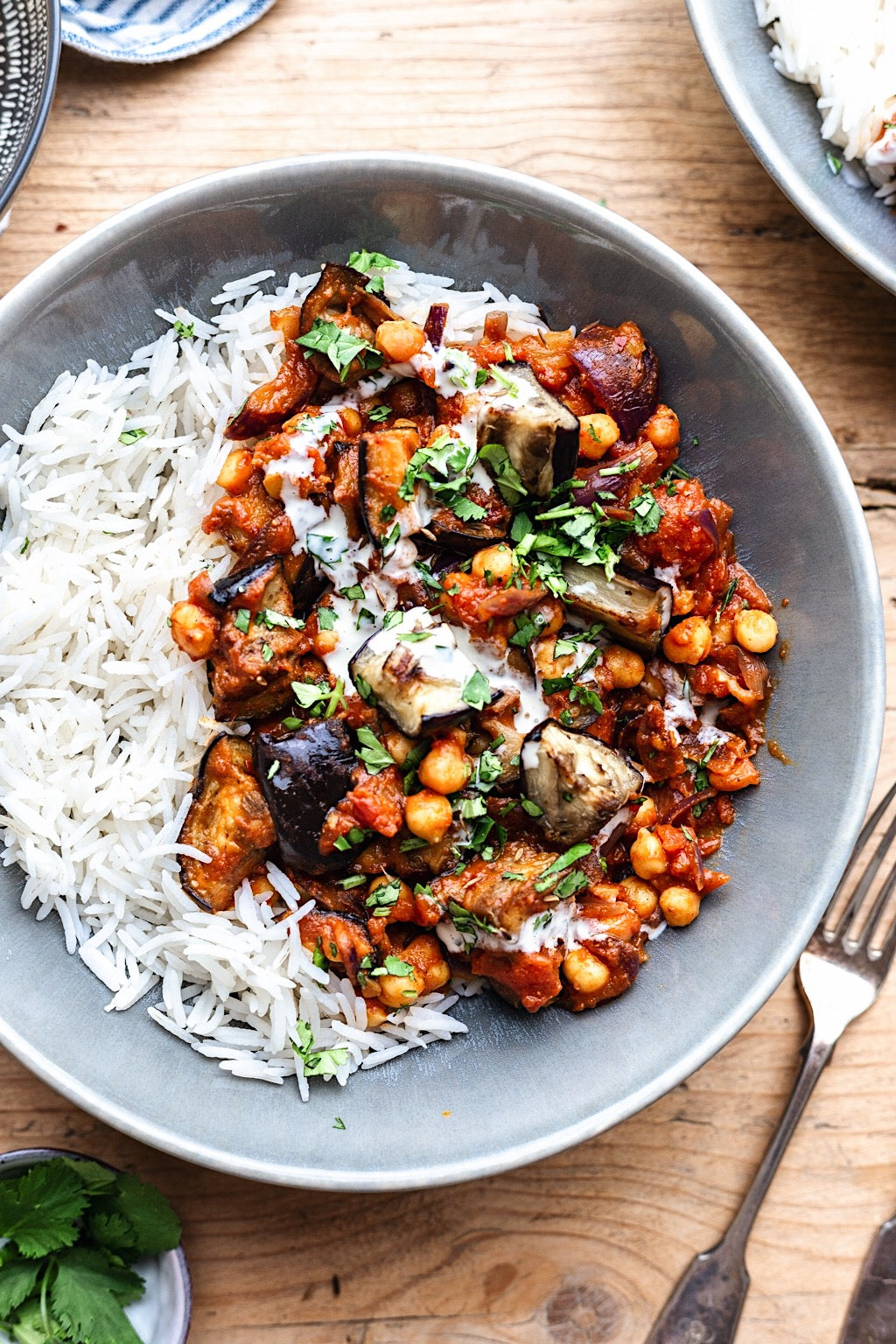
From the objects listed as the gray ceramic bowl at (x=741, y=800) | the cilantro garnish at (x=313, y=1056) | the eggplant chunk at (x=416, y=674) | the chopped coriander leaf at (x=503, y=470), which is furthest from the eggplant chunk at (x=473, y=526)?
the cilantro garnish at (x=313, y=1056)

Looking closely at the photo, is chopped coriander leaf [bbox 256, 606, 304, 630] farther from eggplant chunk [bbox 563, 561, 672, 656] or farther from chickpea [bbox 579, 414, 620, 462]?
chickpea [bbox 579, 414, 620, 462]

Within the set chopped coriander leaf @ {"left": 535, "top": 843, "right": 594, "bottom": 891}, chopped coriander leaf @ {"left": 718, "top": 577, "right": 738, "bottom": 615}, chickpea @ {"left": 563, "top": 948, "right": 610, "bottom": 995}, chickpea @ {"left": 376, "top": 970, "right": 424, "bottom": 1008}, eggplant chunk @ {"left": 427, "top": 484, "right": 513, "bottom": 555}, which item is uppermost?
eggplant chunk @ {"left": 427, "top": 484, "right": 513, "bottom": 555}

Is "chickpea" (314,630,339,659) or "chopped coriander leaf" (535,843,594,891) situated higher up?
"chickpea" (314,630,339,659)

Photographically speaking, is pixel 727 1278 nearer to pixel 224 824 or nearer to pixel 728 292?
pixel 224 824

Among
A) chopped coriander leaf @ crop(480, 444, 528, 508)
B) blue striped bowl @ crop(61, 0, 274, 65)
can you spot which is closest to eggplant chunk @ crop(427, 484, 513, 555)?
chopped coriander leaf @ crop(480, 444, 528, 508)

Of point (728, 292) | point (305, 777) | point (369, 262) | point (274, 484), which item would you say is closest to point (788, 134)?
point (728, 292)

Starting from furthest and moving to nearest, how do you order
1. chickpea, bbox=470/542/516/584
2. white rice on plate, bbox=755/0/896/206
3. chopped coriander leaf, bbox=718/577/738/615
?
white rice on plate, bbox=755/0/896/206 → chopped coriander leaf, bbox=718/577/738/615 → chickpea, bbox=470/542/516/584

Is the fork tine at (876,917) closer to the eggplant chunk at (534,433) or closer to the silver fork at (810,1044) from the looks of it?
the silver fork at (810,1044)
